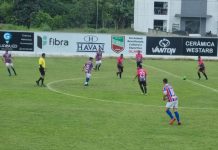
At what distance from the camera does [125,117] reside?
23.7 metres

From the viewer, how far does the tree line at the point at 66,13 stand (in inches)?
3789

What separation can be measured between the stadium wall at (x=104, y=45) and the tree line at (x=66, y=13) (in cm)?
3412

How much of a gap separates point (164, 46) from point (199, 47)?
3.90 m

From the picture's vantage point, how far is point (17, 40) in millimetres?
58250

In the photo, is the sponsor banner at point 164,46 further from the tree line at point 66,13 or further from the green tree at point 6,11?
the green tree at point 6,11

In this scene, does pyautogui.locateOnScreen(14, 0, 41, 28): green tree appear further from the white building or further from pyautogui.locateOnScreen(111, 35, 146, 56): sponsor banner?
pyautogui.locateOnScreen(111, 35, 146, 56): sponsor banner

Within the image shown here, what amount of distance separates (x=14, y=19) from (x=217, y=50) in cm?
4573

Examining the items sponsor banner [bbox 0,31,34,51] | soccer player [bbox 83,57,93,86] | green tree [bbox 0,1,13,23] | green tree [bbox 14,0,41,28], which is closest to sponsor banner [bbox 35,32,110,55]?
sponsor banner [bbox 0,31,34,51]

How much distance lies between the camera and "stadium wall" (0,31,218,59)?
5834cm

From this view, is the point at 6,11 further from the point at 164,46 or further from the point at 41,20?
the point at 164,46

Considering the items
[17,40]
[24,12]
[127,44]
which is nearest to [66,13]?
[24,12]

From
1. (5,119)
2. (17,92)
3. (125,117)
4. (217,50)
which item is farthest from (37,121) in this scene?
(217,50)

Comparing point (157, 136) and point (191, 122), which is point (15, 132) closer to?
point (157, 136)

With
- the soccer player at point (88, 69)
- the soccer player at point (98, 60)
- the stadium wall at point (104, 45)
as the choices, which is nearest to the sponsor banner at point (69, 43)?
the stadium wall at point (104, 45)
